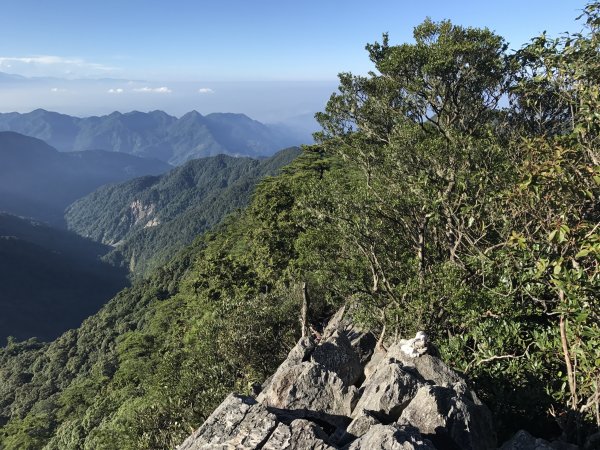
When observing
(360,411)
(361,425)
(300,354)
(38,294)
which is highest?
(361,425)

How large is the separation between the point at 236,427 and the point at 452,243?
9.96m

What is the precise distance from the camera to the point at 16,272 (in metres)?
177

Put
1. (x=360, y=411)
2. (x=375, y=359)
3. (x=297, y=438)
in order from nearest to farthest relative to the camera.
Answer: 1. (x=297, y=438)
2. (x=360, y=411)
3. (x=375, y=359)

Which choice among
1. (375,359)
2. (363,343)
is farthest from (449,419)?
(363,343)

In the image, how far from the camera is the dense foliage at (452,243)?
924cm

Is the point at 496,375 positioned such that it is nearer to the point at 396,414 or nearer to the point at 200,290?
Result: the point at 396,414

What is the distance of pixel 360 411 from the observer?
10.4 metres

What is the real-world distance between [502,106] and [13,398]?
112 meters

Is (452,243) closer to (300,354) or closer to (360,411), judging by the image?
(300,354)

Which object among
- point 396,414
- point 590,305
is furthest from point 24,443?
point 590,305

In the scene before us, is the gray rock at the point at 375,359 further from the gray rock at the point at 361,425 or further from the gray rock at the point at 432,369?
the gray rock at the point at 361,425

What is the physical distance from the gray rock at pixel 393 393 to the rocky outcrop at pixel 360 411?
2 cm

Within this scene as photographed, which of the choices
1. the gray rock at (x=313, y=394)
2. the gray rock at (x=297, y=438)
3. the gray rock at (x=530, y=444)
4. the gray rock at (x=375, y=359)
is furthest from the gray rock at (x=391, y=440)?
the gray rock at (x=375, y=359)

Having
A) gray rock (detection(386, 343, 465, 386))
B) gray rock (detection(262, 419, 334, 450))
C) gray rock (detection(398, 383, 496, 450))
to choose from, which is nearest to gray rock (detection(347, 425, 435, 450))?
gray rock (detection(262, 419, 334, 450))
